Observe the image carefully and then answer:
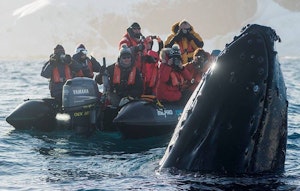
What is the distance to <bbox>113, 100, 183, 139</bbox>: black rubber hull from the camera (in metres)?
11.7

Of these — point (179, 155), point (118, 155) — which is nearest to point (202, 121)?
point (179, 155)

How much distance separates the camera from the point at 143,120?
11797mm

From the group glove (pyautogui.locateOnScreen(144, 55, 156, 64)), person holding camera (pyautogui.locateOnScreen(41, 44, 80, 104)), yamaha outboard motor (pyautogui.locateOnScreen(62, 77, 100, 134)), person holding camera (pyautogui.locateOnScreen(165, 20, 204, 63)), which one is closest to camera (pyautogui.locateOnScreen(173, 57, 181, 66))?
yamaha outboard motor (pyautogui.locateOnScreen(62, 77, 100, 134))

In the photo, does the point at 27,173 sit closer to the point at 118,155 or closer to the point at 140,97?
the point at 118,155

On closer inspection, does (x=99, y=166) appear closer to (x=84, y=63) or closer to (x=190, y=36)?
(x=84, y=63)

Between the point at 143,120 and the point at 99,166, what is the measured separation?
11.3 ft

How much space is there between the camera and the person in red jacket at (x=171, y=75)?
12.5 metres

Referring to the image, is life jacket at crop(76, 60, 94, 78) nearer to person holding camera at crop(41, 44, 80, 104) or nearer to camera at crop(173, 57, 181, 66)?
person holding camera at crop(41, 44, 80, 104)

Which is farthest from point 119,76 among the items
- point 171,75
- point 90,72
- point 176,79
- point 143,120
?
point 90,72

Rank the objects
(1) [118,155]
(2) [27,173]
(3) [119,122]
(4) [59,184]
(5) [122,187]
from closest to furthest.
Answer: (5) [122,187] < (4) [59,184] < (2) [27,173] < (1) [118,155] < (3) [119,122]

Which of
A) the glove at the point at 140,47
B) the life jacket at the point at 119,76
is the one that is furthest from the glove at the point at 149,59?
the life jacket at the point at 119,76

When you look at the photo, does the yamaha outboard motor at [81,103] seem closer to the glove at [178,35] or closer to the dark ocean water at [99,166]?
the dark ocean water at [99,166]

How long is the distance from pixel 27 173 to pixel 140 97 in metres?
5.24

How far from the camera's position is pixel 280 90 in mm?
5066
